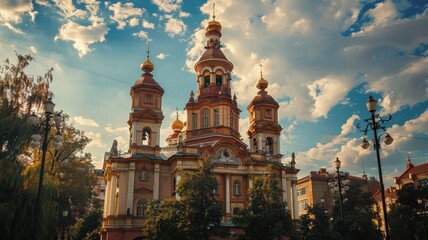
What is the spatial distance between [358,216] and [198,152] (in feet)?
55.4

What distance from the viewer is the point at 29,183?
22078 mm

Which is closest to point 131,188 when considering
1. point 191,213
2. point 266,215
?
point 191,213

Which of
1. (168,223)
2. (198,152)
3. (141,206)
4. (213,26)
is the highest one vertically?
(213,26)

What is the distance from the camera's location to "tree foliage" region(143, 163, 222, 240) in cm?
2581

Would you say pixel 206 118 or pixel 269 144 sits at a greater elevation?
pixel 206 118

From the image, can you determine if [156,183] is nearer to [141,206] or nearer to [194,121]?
[141,206]

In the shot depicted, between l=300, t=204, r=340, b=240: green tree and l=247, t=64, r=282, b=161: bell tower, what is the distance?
15122mm

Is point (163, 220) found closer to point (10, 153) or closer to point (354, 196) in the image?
point (10, 153)

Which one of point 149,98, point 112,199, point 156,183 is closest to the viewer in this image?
point 112,199

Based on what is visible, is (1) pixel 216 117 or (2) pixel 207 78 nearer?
(1) pixel 216 117

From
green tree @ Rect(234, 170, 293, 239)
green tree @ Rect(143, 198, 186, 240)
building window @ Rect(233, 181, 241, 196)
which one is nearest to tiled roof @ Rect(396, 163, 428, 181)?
building window @ Rect(233, 181, 241, 196)

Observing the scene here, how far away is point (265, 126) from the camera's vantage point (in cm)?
4888

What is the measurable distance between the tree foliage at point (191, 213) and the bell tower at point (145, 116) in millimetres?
15276

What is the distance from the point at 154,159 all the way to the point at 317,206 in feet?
56.3
